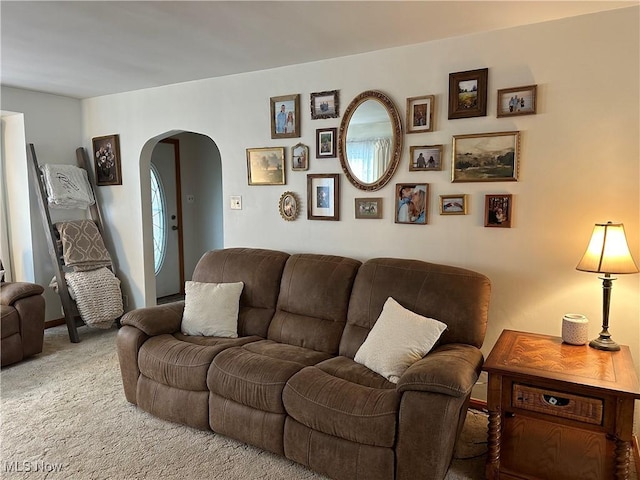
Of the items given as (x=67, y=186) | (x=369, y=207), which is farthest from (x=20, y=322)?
(x=369, y=207)

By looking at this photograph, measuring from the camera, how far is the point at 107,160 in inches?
175

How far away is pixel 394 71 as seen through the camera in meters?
2.92

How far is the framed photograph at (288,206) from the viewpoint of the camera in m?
3.41

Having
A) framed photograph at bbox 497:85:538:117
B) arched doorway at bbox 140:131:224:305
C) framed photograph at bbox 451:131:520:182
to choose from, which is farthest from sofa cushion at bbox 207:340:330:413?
arched doorway at bbox 140:131:224:305

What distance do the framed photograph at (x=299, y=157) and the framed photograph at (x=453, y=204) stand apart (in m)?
1.07

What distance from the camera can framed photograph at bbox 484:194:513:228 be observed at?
103 inches

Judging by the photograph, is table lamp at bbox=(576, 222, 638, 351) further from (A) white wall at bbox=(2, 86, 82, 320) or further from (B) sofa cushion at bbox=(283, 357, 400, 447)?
(A) white wall at bbox=(2, 86, 82, 320)

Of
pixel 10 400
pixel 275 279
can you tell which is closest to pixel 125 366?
pixel 10 400

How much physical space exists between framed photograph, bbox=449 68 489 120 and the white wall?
3790 mm

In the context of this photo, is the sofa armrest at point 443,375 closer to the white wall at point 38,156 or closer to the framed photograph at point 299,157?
the framed photograph at point 299,157

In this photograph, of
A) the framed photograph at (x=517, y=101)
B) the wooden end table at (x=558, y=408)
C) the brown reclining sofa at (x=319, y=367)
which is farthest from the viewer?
the framed photograph at (x=517, y=101)

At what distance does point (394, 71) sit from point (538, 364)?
1.97 metres

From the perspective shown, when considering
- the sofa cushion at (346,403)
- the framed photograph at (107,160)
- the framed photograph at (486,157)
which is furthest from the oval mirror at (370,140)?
the framed photograph at (107,160)

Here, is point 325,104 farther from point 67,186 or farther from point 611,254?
point 67,186
